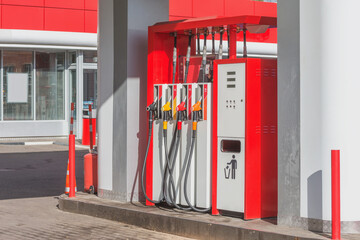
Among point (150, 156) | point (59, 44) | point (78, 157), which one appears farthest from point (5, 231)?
point (59, 44)

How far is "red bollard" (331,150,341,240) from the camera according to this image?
672 centimetres

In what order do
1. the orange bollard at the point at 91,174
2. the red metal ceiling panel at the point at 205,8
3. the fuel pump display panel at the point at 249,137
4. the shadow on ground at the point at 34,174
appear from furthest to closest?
the red metal ceiling panel at the point at 205,8 < the shadow on ground at the point at 34,174 < the orange bollard at the point at 91,174 < the fuel pump display panel at the point at 249,137

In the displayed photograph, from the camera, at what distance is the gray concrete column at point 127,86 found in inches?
386

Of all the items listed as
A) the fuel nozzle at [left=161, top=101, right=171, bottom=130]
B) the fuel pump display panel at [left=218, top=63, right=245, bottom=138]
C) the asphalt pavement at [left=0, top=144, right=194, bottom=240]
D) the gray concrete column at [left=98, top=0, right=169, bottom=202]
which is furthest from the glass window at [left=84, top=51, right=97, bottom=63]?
the fuel pump display panel at [left=218, top=63, right=245, bottom=138]

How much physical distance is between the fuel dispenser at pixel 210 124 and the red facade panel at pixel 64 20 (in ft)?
55.7

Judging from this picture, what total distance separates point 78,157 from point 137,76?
→ 32.0ft

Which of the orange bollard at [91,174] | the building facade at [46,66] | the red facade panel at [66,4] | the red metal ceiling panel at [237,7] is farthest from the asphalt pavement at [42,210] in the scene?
the red metal ceiling panel at [237,7]

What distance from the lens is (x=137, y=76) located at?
9.86 metres

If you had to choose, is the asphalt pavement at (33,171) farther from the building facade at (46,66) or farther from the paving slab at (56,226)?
the building facade at (46,66)

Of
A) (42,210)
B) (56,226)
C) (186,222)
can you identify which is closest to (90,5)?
(42,210)

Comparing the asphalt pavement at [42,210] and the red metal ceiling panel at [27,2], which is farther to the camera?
the red metal ceiling panel at [27,2]

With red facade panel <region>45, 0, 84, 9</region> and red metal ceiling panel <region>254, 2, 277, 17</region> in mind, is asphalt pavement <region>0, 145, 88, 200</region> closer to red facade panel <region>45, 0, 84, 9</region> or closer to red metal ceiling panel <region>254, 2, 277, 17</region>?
A: red facade panel <region>45, 0, 84, 9</region>

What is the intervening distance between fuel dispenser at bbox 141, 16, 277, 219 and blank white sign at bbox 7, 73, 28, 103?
17071mm

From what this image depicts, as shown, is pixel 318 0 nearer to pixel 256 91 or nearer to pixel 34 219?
pixel 256 91
